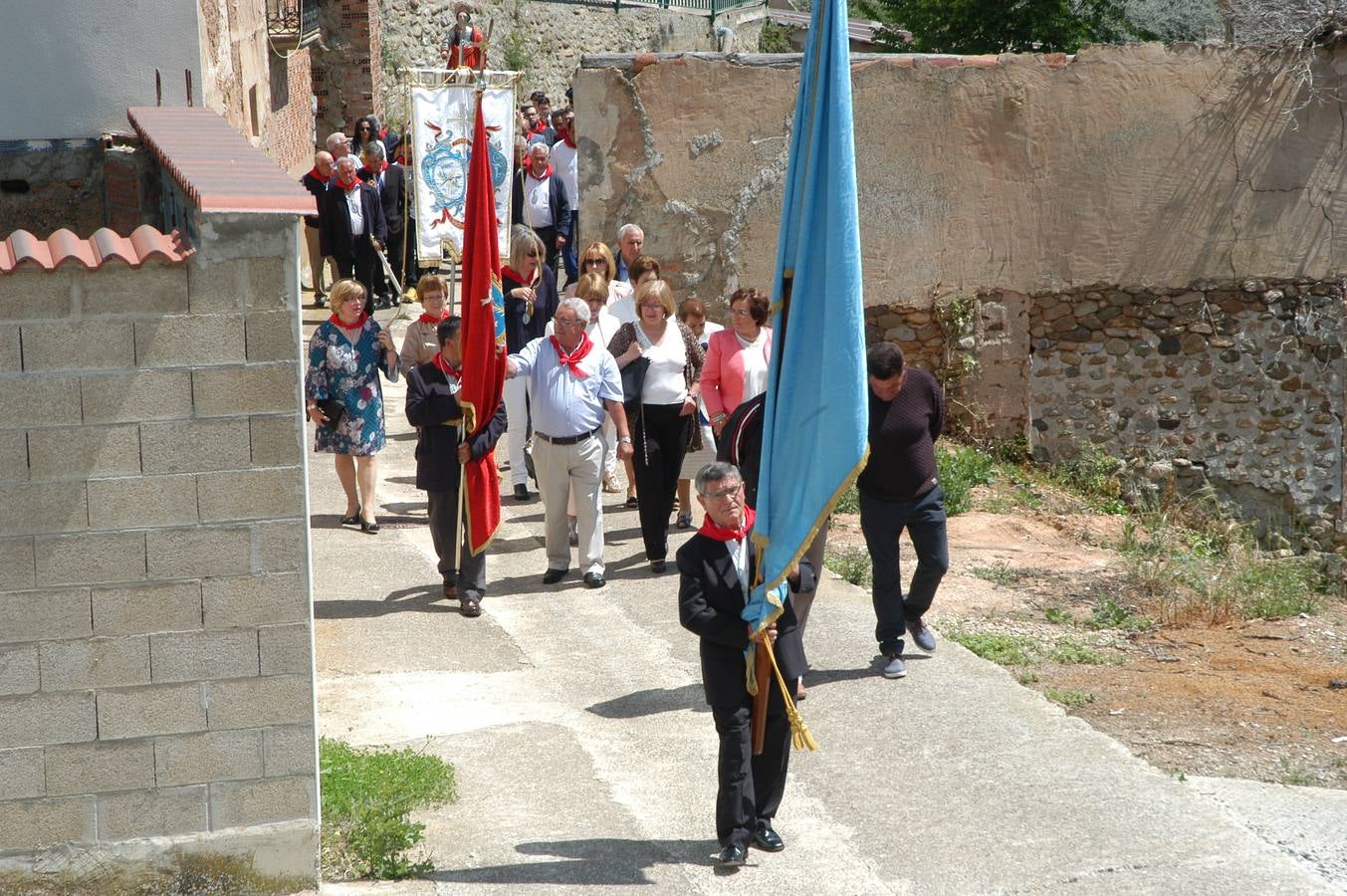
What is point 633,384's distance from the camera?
9203 millimetres

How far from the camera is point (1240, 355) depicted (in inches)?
497

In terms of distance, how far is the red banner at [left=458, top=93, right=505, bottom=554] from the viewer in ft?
26.9

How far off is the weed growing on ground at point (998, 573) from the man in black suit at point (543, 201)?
285 inches

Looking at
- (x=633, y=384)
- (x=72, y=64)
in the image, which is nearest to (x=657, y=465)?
(x=633, y=384)

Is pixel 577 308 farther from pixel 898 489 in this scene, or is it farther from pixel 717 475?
pixel 717 475

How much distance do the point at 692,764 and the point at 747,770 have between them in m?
1.08

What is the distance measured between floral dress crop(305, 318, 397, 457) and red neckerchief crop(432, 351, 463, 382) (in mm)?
1150

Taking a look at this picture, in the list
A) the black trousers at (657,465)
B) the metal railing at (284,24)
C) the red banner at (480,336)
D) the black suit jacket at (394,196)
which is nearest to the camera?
the red banner at (480,336)

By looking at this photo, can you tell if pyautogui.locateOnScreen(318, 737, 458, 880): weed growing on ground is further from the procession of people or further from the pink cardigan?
the pink cardigan

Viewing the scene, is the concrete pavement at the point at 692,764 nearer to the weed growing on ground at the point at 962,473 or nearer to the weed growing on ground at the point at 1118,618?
the weed growing on ground at the point at 1118,618

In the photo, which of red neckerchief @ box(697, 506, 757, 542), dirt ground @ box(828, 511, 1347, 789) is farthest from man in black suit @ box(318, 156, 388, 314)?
red neckerchief @ box(697, 506, 757, 542)

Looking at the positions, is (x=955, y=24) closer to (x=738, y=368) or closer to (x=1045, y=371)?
(x=1045, y=371)

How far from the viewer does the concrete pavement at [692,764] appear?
5531 mm

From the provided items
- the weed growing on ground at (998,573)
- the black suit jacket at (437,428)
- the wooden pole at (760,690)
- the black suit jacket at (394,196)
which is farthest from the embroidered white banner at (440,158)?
the wooden pole at (760,690)
